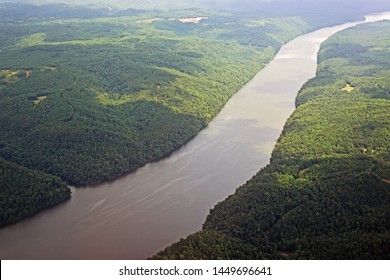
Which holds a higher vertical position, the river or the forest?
the forest

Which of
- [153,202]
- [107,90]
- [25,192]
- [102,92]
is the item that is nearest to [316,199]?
[153,202]

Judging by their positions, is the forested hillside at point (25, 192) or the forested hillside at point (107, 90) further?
the forested hillside at point (107, 90)

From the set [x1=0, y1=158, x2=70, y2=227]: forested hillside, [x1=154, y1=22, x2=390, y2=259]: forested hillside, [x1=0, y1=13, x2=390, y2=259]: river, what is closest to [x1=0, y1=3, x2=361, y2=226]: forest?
[x1=0, y1=158, x2=70, y2=227]: forested hillside

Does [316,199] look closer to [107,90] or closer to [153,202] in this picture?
[153,202]

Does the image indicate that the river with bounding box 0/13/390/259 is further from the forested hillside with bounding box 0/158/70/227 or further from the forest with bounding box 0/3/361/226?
the forest with bounding box 0/3/361/226

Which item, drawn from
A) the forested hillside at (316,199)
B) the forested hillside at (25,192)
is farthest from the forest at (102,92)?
the forested hillside at (316,199)

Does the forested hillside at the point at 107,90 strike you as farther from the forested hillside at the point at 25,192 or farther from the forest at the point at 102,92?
the forested hillside at the point at 25,192
